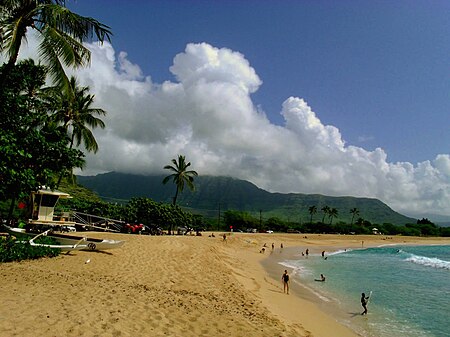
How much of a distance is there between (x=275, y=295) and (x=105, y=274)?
813 cm

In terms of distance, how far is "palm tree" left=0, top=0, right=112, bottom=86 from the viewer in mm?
10761

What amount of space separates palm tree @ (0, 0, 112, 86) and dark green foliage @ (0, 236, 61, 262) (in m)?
6.87

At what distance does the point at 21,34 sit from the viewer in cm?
1117

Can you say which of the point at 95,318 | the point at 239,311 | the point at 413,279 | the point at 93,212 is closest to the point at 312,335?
the point at 239,311

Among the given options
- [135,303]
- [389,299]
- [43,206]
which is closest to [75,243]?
[43,206]

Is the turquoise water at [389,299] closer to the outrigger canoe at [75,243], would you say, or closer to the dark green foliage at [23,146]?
the outrigger canoe at [75,243]

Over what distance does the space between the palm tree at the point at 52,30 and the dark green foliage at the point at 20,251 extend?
6.87 m

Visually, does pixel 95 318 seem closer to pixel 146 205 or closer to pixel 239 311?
pixel 239 311


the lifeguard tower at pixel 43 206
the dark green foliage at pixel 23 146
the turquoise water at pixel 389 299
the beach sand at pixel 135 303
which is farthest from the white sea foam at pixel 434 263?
the dark green foliage at pixel 23 146

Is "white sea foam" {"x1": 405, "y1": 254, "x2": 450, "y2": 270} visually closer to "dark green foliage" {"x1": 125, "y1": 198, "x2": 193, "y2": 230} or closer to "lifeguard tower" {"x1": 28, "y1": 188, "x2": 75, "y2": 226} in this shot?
"dark green foliage" {"x1": 125, "y1": 198, "x2": 193, "y2": 230}

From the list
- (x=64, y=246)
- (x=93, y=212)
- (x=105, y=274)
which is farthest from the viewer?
(x=93, y=212)

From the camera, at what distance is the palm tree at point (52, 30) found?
1076 centimetres

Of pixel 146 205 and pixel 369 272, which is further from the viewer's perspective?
pixel 146 205

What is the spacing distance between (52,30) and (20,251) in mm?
8714
